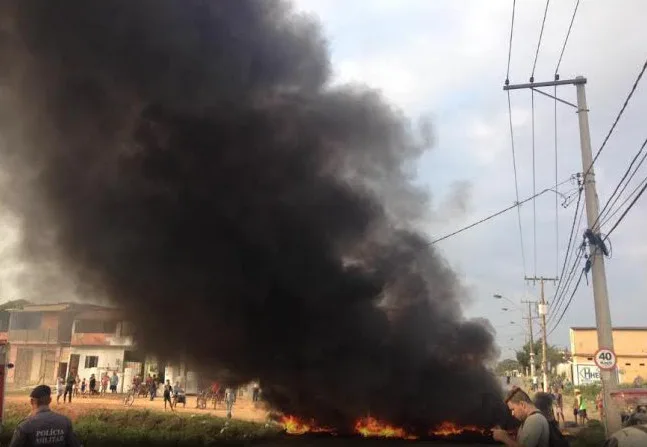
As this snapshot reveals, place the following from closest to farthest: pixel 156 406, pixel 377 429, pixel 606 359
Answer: pixel 606 359, pixel 377 429, pixel 156 406

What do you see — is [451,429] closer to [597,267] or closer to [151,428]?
[597,267]

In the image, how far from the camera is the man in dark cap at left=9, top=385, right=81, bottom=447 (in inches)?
168

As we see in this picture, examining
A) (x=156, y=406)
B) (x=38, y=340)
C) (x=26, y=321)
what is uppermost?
(x=26, y=321)

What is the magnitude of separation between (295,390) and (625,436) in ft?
56.1

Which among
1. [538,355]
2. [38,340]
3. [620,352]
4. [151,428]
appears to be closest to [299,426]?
[151,428]

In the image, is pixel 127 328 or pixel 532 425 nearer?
pixel 532 425

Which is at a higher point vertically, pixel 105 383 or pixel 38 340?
pixel 38 340

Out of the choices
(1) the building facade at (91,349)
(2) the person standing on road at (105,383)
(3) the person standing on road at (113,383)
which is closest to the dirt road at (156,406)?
(3) the person standing on road at (113,383)

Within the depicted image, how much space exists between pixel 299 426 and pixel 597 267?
38.1 ft

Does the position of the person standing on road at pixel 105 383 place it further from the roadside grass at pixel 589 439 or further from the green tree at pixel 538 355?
the green tree at pixel 538 355

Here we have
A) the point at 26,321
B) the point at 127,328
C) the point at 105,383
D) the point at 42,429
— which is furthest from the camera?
the point at 26,321

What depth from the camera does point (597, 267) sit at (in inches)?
543

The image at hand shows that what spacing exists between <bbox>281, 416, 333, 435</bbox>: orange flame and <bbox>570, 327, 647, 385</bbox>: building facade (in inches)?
1823

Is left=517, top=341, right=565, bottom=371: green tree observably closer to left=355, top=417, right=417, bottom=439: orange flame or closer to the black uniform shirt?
left=355, top=417, right=417, bottom=439: orange flame
